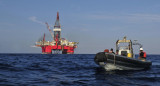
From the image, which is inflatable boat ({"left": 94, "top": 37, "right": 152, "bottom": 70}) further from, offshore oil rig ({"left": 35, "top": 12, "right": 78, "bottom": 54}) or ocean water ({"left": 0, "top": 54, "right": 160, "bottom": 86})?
offshore oil rig ({"left": 35, "top": 12, "right": 78, "bottom": 54})

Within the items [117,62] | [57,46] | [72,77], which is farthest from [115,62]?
[57,46]

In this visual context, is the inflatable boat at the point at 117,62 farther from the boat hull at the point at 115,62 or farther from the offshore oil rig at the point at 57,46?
the offshore oil rig at the point at 57,46

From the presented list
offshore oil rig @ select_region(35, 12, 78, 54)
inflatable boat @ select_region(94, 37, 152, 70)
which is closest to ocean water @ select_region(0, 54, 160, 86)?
inflatable boat @ select_region(94, 37, 152, 70)

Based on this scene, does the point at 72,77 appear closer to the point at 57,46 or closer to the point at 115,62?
the point at 115,62

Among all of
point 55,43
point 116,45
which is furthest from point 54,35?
point 116,45

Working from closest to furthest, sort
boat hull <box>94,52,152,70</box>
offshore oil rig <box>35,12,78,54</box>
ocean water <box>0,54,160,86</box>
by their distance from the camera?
ocean water <box>0,54,160,86</box>, boat hull <box>94,52,152,70</box>, offshore oil rig <box>35,12,78,54</box>

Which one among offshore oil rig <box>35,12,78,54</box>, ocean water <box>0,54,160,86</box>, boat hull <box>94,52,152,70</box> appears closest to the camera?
ocean water <box>0,54,160,86</box>

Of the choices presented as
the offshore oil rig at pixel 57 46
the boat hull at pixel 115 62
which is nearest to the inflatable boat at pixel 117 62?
the boat hull at pixel 115 62

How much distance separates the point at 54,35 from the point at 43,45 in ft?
53.0

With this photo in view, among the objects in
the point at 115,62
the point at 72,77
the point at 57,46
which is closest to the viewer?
the point at 72,77

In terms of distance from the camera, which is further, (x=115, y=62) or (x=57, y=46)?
(x=57, y=46)

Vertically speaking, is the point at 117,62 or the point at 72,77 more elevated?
the point at 117,62

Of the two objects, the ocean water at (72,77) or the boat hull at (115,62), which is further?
the boat hull at (115,62)

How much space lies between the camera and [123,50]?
21.1 m
